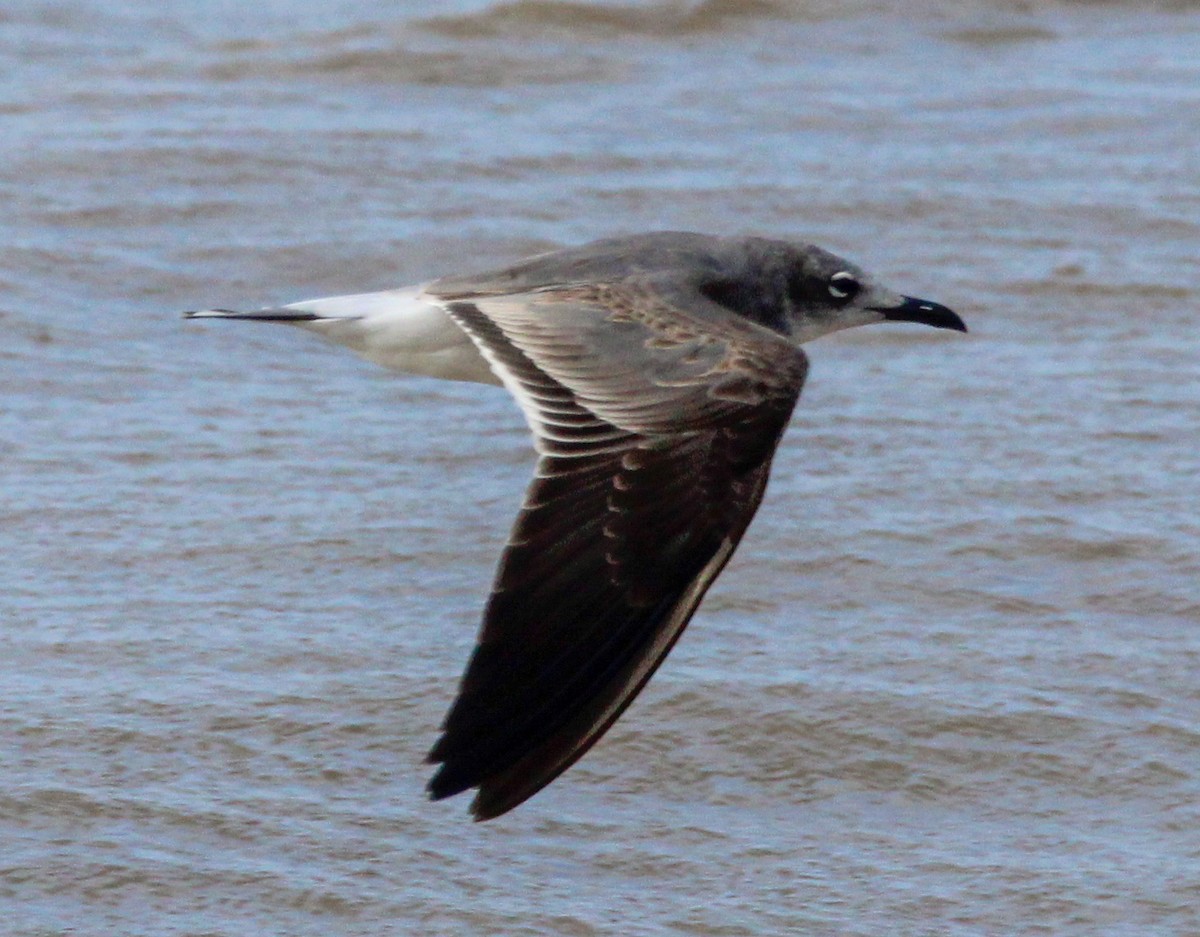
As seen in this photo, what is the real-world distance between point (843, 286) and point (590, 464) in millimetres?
1347

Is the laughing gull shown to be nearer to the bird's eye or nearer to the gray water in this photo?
the bird's eye

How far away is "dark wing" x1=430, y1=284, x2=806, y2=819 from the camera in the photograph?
12.2 ft

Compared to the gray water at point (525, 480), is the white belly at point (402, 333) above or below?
above

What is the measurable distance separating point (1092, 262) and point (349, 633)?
3.34 m

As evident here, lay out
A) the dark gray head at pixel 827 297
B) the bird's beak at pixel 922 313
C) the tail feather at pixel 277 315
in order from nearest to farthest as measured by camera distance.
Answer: the tail feather at pixel 277 315 → the dark gray head at pixel 827 297 → the bird's beak at pixel 922 313

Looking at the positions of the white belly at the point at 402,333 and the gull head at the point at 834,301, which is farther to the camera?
the gull head at the point at 834,301

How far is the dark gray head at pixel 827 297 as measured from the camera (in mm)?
5102

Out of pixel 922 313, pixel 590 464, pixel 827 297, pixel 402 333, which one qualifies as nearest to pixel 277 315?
pixel 402 333

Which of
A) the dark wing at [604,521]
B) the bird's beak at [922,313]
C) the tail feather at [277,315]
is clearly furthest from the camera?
the bird's beak at [922,313]

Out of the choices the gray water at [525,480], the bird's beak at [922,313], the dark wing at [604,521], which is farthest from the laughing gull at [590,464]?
the gray water at [525,480]

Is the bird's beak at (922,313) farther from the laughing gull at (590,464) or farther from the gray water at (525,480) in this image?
the gray water at (525,480)

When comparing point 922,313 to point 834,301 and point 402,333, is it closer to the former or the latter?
point 834,301

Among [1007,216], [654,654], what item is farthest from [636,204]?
[654,654]

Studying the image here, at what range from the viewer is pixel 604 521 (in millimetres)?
3918
